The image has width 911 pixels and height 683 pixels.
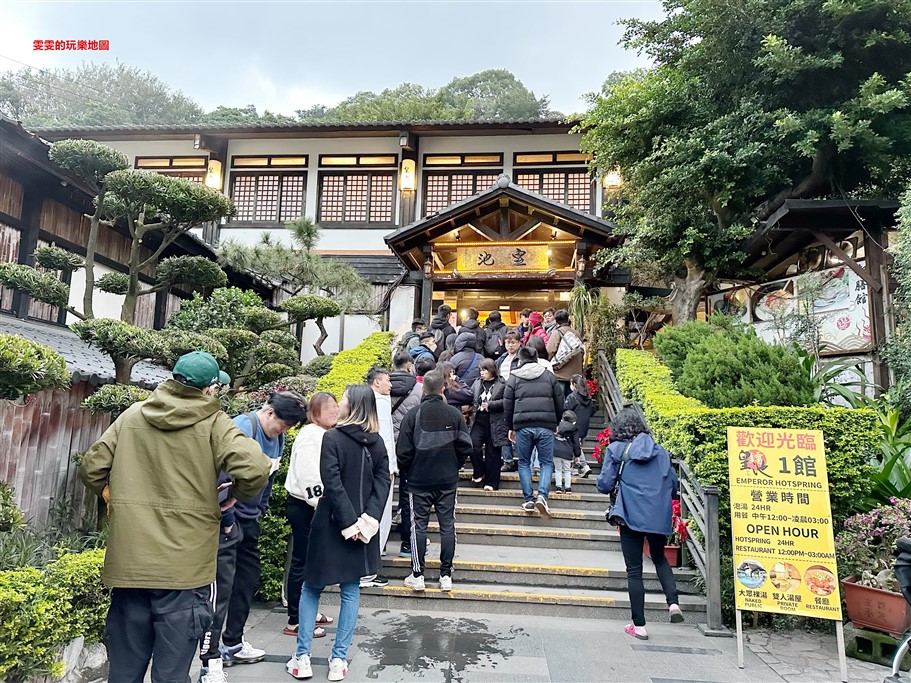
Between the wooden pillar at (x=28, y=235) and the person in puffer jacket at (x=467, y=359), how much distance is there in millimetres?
6071

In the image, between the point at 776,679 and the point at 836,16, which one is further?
the point at 836,16

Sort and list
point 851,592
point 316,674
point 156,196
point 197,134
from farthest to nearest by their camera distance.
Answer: point 197,134, point 156,196, point 851,592, point 316,674

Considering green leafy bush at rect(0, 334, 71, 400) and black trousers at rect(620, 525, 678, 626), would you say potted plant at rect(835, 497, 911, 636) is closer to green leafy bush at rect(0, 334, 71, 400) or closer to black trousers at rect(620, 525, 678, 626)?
black trousers at rect(620, 525, 678, 626)

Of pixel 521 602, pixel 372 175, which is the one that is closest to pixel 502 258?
pixel 372 175

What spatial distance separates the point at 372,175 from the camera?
1811 centimetres

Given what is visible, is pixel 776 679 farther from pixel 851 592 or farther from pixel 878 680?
pixel 851 592

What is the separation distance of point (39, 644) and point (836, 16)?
39.0 ft

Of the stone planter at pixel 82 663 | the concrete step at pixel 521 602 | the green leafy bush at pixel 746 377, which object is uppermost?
the green leafy bush at pixel 746 377

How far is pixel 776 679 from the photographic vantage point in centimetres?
410

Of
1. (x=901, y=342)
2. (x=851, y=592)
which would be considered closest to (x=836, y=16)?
(x=901, y=342)

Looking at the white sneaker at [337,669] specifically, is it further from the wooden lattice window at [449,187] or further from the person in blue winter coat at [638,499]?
the wooden lattice window at [449,187]

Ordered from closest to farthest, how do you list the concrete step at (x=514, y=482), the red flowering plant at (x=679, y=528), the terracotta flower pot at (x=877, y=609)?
the terracotta flower pot at (x=877, y=609) → the red flowering plant at (x=679, y=528) → the concrete step at (x=514, y=482)

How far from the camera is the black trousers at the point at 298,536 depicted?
438 cm

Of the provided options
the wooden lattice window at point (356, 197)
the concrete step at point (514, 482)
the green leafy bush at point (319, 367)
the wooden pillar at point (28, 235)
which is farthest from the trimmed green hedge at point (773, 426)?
the wooden lattice window at point (356, 197)
